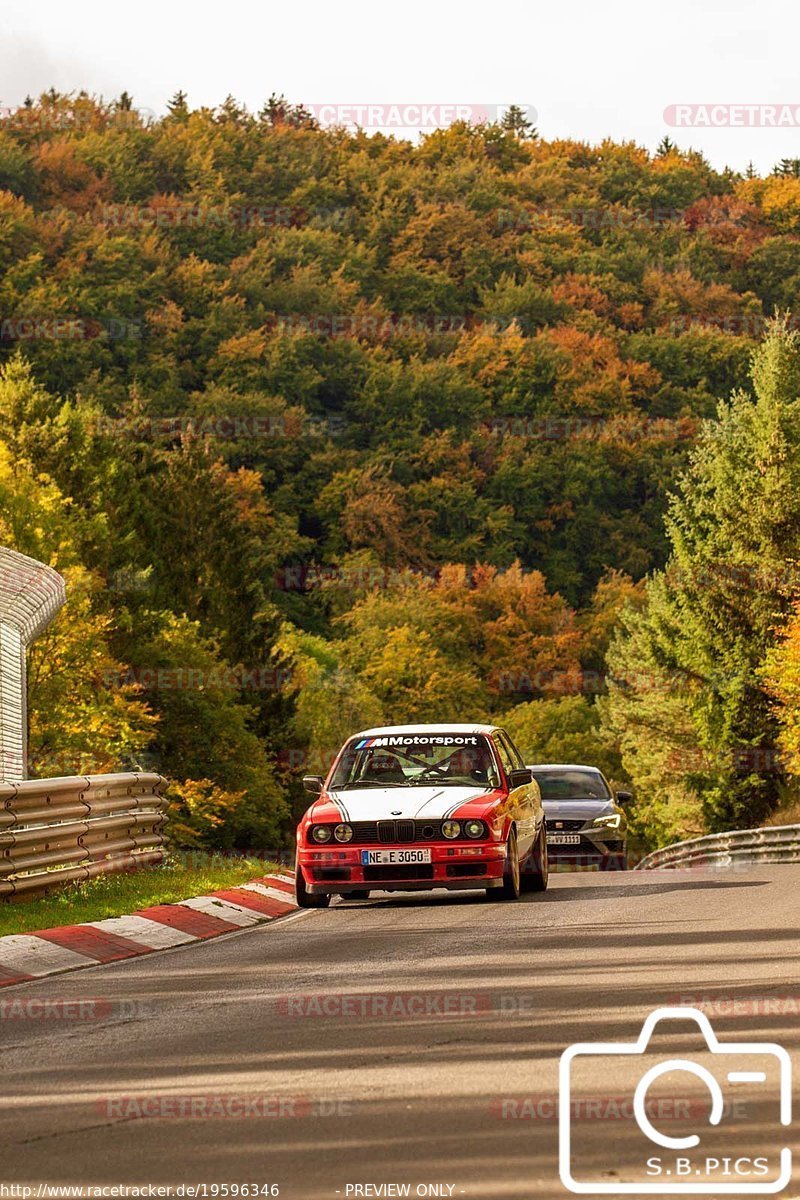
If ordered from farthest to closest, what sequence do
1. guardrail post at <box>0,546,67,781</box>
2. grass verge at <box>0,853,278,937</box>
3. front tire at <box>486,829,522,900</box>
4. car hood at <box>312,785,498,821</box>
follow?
guardrail post at <box>0,546,67,781</box>
front tire at <box>486,829,522,900</box>
car hood at <box>312,785,498,821</box>
grass verge at <box>0,853,278,937</box>

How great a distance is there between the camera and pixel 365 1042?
8.79 m

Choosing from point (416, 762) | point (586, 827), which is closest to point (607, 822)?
point (586, 827)

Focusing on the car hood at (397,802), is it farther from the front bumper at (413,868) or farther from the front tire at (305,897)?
the front tire at (305,897)

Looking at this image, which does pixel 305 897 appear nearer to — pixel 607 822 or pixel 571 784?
pixel 607 822

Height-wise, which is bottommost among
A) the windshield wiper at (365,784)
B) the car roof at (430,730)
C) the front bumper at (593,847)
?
the front bumper at (593,847)

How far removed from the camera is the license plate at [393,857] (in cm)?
1648

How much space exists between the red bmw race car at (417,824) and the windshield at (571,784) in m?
10.3

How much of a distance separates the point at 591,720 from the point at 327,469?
68.2ft

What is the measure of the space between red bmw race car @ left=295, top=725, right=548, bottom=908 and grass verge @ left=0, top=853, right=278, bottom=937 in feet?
4.23

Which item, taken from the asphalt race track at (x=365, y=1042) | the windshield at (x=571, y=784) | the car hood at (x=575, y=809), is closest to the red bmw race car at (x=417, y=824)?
the asphalt race track at (x=365, y=1042)

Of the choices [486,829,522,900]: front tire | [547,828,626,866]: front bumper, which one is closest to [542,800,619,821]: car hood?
[547,828,626,866]: front bumper

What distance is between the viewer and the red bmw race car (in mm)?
16484

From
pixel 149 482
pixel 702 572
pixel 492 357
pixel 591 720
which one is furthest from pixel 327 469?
pixel 702 572

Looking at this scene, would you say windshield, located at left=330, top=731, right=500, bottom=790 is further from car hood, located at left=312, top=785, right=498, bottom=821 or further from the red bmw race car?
car hood, located at left=312, top=785, right=498, bottom=821
